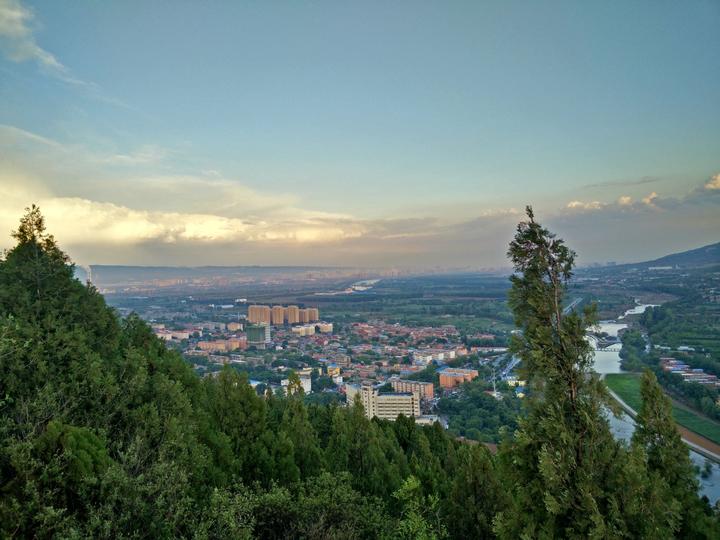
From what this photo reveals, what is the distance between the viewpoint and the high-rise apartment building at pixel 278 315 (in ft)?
199

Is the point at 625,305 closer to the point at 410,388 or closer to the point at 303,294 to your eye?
the point at 410,388

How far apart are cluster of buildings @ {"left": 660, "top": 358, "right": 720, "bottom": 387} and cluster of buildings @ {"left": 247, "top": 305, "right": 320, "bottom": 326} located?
1775 inches

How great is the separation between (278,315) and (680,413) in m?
50.5

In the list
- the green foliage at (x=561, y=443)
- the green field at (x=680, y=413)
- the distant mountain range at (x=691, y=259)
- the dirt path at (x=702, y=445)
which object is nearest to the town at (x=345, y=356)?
the green field at (x=680, y=413)

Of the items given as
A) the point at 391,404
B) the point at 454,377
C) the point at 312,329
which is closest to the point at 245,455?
the point at 391,404

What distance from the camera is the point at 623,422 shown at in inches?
626

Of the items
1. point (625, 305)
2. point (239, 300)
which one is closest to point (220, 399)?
point (625, 305)

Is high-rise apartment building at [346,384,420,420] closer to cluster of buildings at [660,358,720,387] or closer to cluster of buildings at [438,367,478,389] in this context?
cluster of buildings at [438,367,478,389]

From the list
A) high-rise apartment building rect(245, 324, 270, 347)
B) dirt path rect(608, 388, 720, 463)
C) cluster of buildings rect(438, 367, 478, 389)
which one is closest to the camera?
dirt path rect(608, 388, 720, 463)

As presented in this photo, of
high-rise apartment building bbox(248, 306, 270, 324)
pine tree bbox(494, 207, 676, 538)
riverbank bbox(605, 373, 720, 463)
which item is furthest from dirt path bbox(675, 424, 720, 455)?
high-rise apartment building bbox(248, 306, 270, 324)

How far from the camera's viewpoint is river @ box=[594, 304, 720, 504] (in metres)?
11.3

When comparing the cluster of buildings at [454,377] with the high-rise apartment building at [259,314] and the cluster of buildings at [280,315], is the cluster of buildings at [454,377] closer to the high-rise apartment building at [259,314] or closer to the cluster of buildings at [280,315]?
the cluster of buildings at [280,315]

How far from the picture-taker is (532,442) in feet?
12.3

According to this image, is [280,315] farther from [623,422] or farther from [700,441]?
[700,441]
